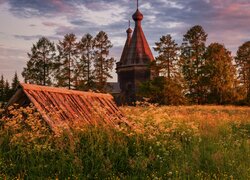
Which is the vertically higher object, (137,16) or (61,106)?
(137,16)

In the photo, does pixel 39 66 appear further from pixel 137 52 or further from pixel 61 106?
pixel 61 106

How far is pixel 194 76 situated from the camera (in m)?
45.6

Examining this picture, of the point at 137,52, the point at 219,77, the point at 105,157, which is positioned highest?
the point at 137,52

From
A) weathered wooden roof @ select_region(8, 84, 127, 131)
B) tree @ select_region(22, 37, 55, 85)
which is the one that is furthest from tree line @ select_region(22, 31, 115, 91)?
weathered wooden roof @ select_region(8, 84, 127, 131)

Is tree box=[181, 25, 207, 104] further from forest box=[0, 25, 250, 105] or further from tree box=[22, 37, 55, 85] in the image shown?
tree box=[22, 37, 55, 85]

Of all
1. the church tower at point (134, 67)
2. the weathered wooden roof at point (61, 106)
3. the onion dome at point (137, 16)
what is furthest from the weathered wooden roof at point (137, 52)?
the weathered wooden roof at point (61, 106)

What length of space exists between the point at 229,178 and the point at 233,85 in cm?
4095

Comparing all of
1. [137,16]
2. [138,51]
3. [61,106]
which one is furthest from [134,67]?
[61,106]

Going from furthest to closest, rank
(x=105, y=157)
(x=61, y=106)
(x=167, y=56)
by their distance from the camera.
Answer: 1. (x=167, y=56)
2. (x=61, y=106)
3. (x=105, y=157)

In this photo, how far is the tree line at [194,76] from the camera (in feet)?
126

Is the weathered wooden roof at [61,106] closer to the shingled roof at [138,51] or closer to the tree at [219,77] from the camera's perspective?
the tree at [219,77]

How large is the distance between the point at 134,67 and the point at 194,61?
8.78 meters

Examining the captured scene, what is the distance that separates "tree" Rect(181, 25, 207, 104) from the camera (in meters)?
45.5

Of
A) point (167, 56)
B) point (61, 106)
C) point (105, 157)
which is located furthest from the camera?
point (167, 56)
